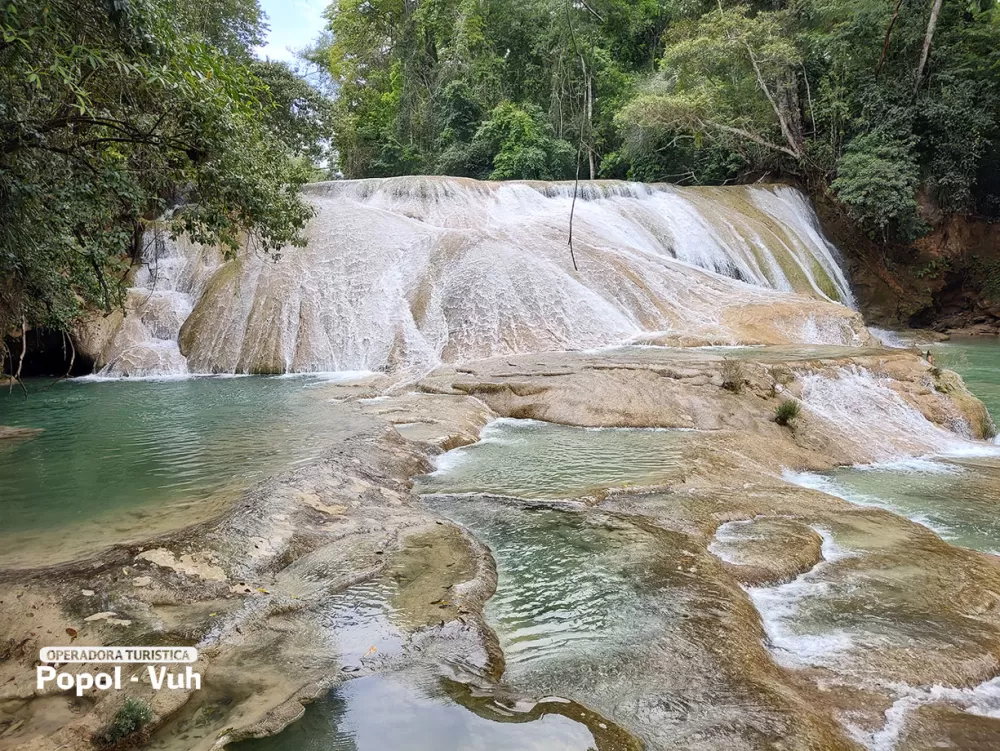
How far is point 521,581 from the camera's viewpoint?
432 cm

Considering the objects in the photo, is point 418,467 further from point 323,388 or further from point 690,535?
point 323,388

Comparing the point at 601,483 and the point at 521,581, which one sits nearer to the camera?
the point at 521,581

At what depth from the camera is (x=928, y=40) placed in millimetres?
18266

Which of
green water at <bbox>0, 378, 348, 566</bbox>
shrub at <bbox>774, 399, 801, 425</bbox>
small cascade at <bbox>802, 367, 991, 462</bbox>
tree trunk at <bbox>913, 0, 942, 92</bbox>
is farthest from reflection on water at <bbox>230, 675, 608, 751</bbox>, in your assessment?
tree trunk at <bbox>913, 0, 942, 92</bbox>

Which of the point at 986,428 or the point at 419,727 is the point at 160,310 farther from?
the point at 986,428

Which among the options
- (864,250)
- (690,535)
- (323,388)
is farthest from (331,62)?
(690,535)

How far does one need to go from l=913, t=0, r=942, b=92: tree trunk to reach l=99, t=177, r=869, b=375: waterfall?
7110 mm

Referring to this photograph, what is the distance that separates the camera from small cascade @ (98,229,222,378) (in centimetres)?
1365

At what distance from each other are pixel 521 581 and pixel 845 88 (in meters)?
22.5

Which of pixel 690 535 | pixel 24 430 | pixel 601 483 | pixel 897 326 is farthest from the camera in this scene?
pixel 897 326

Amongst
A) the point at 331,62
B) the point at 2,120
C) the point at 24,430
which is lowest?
the point at 24,430

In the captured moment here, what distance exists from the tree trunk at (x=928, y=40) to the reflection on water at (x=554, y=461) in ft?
54.9

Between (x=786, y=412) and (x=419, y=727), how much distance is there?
6717 millimetres

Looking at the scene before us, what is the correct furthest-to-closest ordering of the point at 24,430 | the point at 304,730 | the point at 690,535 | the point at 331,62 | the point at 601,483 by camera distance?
the point at 331,62
the point at 24,430
the point at 601,483
the point at 690,535
the point at 304,730
